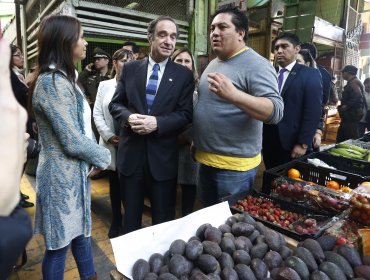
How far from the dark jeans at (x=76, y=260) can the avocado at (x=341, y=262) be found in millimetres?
1333

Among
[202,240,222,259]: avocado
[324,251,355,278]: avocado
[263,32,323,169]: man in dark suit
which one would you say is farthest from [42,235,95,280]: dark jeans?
[263,32,323,169]: man in dark suit

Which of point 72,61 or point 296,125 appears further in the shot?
point 296,125

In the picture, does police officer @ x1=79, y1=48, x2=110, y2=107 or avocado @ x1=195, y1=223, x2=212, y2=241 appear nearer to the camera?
avocado @ x1=195, y1=223, x2=212, y2=241

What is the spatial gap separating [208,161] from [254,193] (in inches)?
13.7

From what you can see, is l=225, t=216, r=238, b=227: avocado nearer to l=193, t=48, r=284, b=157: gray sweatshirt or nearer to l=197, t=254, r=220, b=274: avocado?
l=197, t=254, r=220, b=274: avocado

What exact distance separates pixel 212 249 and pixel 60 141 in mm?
936

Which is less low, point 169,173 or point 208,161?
point 208,161

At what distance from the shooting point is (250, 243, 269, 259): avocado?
1185 millimetres

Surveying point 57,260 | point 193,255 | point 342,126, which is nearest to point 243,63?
point 193,255

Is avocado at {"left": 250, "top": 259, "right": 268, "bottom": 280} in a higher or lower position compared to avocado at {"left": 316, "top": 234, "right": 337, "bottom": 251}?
lower

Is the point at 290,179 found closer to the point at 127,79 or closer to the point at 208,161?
the point at 208,161

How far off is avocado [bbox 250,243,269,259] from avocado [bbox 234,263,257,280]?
98 mm

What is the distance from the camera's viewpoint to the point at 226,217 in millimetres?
1479

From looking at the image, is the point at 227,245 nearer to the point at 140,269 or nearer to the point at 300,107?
the point at 140,269
